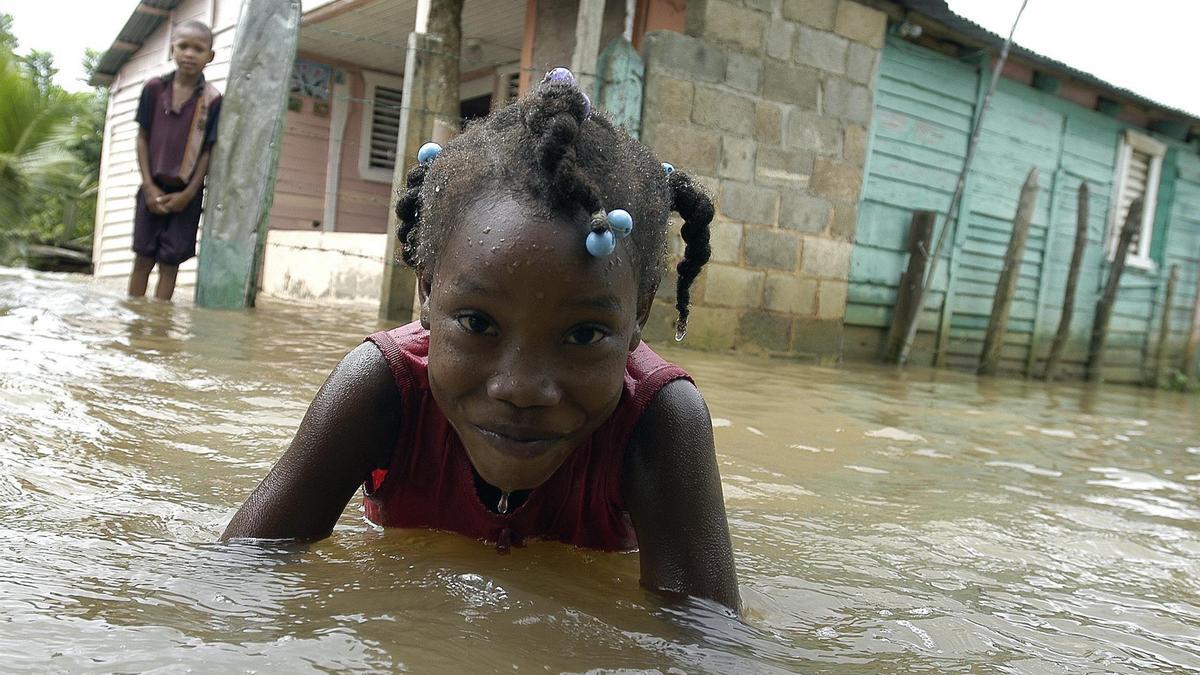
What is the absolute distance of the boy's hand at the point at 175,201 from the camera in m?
6.41

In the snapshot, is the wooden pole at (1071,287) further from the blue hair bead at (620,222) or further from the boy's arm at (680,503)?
the blue hair bead at (620,222)

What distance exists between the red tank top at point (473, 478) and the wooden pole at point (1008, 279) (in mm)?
8907

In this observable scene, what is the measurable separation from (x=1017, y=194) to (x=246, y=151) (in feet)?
25.7

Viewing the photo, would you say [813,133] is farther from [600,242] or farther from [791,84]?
[600,242]

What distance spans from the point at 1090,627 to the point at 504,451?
1115mm

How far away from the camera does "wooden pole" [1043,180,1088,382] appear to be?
423 inches

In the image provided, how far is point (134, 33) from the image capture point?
44.7 ft

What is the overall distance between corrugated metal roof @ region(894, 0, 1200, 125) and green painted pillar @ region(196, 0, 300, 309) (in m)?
5.20

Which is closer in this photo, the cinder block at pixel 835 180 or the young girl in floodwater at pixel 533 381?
the young girl in floodwater at pixel 533 381

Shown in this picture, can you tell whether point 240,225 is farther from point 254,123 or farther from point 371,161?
point 371,161

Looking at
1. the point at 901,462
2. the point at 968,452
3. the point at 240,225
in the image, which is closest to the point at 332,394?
the point at 901,462

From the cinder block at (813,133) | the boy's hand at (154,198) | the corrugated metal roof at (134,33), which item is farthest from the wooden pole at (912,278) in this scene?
the corrugated metal roof at (134,33)

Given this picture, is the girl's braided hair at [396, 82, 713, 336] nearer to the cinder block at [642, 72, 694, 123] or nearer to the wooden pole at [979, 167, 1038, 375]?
the cinder block at [642, 72, 694, 123]

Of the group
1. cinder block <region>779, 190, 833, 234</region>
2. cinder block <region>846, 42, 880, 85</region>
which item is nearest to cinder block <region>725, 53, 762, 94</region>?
cinder block <region>779, 190, 833, 234</region>
